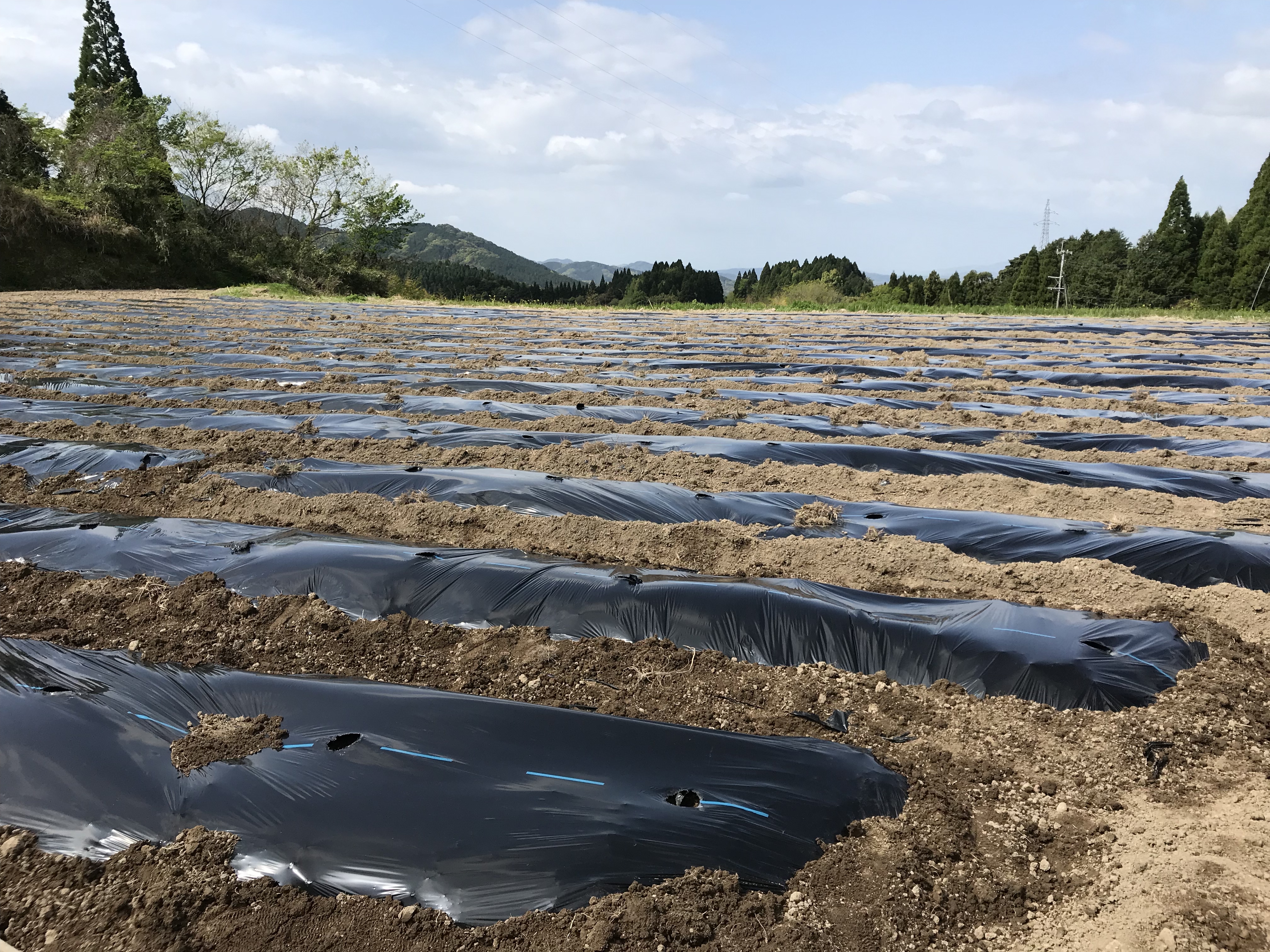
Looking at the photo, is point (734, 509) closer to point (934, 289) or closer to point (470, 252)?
point (934, 289)

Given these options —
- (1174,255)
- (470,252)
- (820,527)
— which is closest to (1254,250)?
(1174,255)

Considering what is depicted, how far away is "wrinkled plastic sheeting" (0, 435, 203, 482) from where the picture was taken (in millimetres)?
4629

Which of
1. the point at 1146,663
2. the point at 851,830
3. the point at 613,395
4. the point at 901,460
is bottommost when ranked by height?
the point at 851,830

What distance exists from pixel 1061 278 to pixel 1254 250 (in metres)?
7.54

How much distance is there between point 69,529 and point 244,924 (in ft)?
9.51

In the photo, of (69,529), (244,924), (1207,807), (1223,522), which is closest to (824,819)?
(1207,807)

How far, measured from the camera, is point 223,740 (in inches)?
77.4

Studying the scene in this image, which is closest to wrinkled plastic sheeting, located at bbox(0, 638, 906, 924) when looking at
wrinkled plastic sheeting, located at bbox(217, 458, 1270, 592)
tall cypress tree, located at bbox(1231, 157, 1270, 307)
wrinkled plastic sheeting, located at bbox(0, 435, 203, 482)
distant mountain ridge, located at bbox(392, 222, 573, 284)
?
wrinkled plastic sheeting, located at bbox(217, 458, 1270, 592)

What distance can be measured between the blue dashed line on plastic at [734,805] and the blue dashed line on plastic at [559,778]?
0.26 meters

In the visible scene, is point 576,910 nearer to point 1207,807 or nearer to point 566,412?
point 1207,807

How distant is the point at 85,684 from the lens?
2.22 metres

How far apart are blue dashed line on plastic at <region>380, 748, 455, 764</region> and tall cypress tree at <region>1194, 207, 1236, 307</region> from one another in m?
36.0

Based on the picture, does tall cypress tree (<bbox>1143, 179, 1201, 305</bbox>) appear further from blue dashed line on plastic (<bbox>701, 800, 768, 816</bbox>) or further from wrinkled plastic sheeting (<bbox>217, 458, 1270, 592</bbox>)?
blue dashed line on plastic (<bbox>701, 800, 768, 816</bbox>)

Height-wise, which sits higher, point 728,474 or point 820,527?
point 728,474
